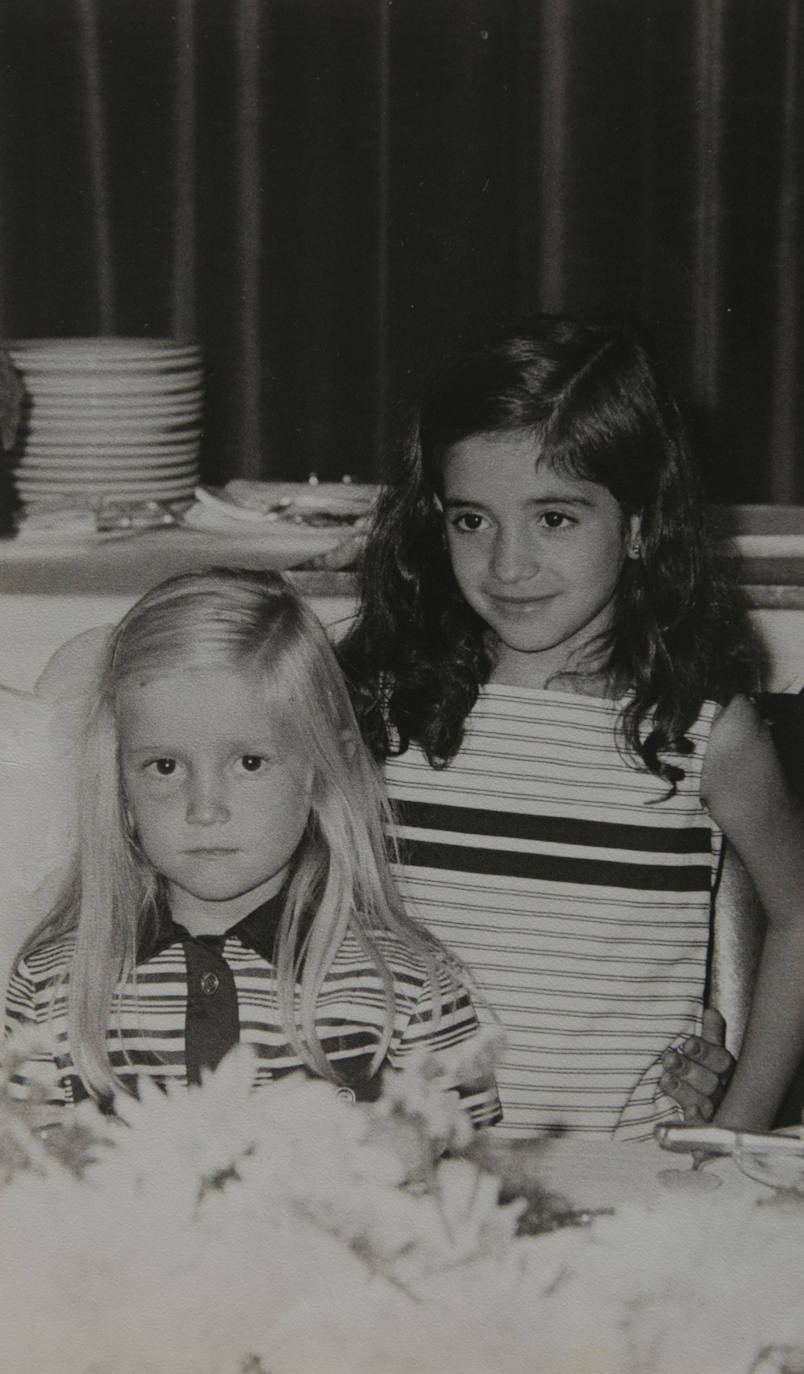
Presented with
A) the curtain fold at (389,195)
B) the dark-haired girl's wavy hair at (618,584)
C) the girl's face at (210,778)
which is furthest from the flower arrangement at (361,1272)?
the curtain fold at (389,195)

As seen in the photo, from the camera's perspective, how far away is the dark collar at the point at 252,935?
2.31ft

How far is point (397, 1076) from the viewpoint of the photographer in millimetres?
705

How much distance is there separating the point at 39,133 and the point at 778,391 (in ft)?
1.68

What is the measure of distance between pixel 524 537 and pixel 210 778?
22 cm

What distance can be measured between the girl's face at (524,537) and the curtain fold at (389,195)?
0.58ft

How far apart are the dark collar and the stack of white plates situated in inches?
10.3

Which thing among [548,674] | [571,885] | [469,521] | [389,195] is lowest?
[571,885]

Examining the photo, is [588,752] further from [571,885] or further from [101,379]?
[101,379]

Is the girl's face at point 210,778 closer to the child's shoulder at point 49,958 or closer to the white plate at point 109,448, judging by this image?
Result: the child's shoulder at point 49,958

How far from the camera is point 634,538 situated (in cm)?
84

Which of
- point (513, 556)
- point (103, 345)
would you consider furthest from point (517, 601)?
point (103, 345)

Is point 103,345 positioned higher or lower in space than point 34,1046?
higher

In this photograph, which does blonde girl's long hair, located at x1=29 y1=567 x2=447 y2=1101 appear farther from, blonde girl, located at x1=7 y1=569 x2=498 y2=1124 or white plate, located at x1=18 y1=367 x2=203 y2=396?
white plate, located at x1=18 y1=367 x2=203 y2=396

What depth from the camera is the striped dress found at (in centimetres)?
83
